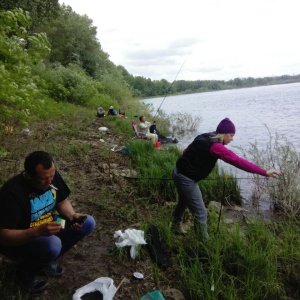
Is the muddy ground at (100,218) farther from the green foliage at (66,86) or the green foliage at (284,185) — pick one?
the green foliage at (66,86)

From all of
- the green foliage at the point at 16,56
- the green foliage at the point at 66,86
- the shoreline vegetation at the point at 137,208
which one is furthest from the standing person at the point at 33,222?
the green foliage at the point at 66,86

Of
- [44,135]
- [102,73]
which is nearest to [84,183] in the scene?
[44,135]

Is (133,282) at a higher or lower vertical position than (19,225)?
lower

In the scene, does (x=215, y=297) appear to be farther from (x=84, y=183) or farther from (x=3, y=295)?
(x=84, y=183)

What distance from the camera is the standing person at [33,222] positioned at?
2037 mm

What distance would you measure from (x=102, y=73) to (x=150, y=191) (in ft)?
71.4

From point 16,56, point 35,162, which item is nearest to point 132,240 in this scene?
point 35,162

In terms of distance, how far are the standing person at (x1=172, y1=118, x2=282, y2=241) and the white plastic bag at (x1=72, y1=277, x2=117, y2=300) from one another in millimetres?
1119

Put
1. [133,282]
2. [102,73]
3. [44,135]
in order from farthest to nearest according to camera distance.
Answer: [102,73] < [44,135] < [133,282]

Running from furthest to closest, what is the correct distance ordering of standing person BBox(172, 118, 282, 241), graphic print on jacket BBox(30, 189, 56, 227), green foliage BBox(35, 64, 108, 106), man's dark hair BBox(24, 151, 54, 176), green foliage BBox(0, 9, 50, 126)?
green foliage BBox(35, 64, 108, 106) → standing person BBox(172, 118, 282, 241) → green foliage BBox(0, 9, 50, 126) → graphic print on jacket BBox(30, 189, 56, 227) → man's dark hair BBox(24, 151, 54, 176)

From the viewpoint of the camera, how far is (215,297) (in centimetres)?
225

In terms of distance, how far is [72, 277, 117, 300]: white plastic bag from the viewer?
7.47ft

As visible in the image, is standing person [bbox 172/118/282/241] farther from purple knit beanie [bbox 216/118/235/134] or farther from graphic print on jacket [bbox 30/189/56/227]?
graphic print on jacket [bbox 30/189/56/227]

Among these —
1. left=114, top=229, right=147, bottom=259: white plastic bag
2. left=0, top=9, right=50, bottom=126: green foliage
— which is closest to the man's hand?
left=114, top=229, right=147, bottom=259: white plastic bag
